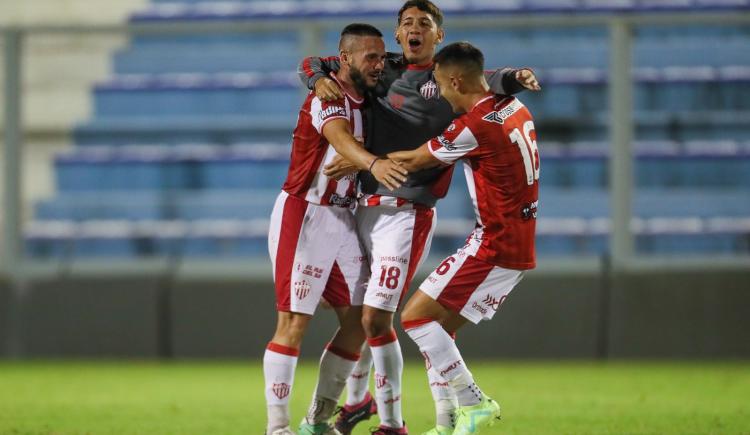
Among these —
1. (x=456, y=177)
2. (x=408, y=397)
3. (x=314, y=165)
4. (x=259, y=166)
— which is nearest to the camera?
(x=314, y=165)

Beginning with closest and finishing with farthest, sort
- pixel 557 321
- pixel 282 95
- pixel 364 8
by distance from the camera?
pixel 557 321 < pixel 282 95 < pixel 364 8

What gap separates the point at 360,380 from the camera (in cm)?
610

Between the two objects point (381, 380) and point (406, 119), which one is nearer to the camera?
point (381, 380)

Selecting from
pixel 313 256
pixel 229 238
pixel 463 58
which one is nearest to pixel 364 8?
pixel 229 238

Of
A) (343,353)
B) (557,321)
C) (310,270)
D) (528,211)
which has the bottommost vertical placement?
(557,321)

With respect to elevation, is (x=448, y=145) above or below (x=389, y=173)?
above

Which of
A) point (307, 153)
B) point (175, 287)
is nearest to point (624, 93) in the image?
point (175, 287)

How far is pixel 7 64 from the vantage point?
32.6ft

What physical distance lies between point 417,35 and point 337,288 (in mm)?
1223

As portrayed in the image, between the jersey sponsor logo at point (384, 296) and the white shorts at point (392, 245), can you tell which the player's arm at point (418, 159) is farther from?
the jersey sponsor logo at point (384, 296)

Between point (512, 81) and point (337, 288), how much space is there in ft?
4.07

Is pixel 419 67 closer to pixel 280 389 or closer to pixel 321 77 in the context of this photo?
pixel 321 77

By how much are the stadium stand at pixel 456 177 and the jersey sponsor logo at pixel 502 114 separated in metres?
4.65

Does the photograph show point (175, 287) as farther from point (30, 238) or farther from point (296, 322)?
point (296, 322)
